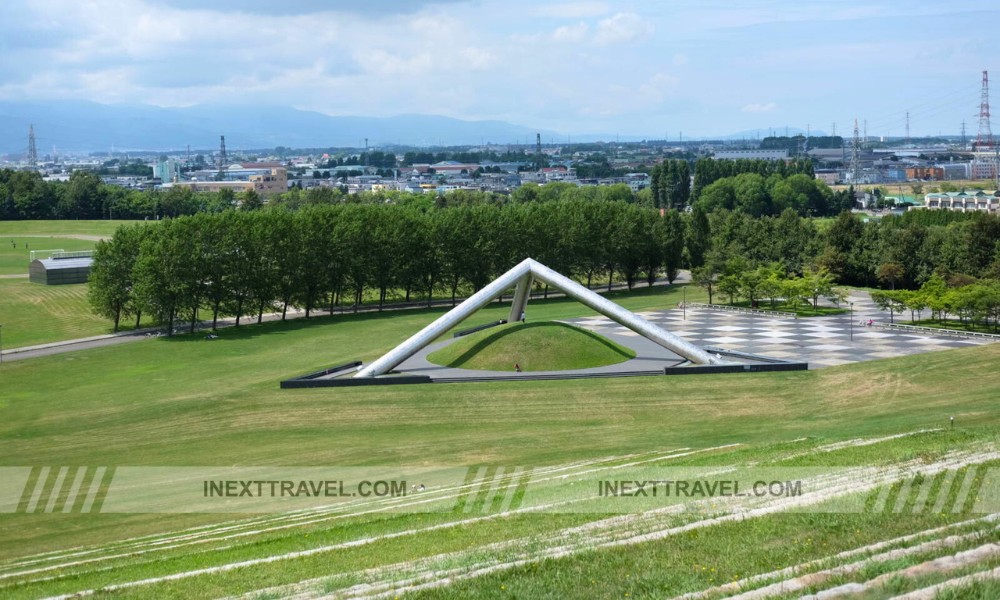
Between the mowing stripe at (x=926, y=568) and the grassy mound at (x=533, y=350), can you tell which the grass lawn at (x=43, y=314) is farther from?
the mowing stripe at (x=926, y=568)

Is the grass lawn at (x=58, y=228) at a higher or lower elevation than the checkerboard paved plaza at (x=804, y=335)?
higher

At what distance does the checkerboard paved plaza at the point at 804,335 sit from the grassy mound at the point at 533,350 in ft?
31.4

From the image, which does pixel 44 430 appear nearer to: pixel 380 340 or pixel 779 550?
pixel 380 340

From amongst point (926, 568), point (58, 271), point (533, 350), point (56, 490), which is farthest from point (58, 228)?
point (926, 568)

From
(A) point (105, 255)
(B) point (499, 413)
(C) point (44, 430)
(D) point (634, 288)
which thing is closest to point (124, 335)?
(A) point (105, 255)

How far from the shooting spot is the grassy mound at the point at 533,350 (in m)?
55.6

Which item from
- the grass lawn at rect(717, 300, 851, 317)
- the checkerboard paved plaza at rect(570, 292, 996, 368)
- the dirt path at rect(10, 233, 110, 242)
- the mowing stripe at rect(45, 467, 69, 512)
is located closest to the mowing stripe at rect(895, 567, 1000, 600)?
the mowing stripe at rect(45, 467, 69, 512)

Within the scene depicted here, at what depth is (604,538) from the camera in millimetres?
20828

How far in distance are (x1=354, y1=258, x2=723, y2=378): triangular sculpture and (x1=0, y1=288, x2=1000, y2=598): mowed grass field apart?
266 centimetres

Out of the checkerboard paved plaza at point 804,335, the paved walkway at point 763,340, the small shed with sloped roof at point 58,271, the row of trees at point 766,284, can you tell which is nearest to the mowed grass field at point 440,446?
the paved walkway at point 763,340

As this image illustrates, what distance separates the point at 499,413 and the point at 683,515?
954 inches

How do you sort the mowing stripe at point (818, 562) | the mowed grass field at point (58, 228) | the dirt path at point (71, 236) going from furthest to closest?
the mowed grass field at point (58, 228) < the dirt path at point (71, 236) < the mowing stripe at point (818, 562)

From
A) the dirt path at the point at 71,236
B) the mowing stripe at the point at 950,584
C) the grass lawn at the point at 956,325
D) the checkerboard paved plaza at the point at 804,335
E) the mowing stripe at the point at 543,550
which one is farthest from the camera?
the dirt path at the point at 71,236

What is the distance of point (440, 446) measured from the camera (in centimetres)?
4062
